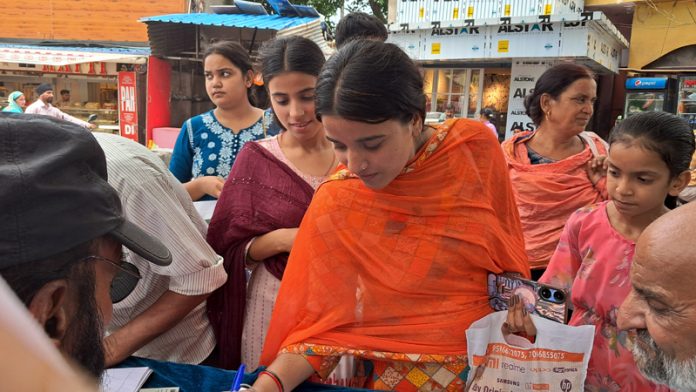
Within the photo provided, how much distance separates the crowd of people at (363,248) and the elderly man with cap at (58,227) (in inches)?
0.4

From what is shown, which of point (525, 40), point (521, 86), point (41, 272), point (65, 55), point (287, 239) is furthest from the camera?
point (65, 55)

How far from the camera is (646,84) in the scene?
9492 mm

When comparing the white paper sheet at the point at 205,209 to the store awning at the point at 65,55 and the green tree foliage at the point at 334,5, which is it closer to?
the store awning at the point at 65,55

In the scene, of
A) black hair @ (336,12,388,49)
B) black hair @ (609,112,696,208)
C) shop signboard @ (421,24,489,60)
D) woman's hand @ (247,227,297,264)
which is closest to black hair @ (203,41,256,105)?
black hair @ (336,12,388,49)

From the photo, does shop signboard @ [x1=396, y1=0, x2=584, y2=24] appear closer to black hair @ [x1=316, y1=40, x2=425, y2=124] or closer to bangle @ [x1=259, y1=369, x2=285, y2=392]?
black hair @ [x1=316, y1=40, x2=425, y2=124]

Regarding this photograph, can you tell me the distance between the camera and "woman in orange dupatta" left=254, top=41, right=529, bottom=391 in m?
1.56

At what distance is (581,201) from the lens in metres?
2.98

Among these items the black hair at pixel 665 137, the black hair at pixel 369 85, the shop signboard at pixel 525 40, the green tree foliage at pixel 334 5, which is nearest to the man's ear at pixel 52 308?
the black hair at pixel 369 85

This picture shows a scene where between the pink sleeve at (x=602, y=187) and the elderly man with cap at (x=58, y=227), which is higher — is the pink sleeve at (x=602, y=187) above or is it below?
below

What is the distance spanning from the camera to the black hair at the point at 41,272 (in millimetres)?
772

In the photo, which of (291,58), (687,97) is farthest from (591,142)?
(687,97)

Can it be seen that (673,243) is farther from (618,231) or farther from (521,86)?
(521,86)

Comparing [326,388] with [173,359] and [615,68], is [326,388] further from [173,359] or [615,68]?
[615,68]

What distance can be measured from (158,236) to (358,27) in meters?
1.80
